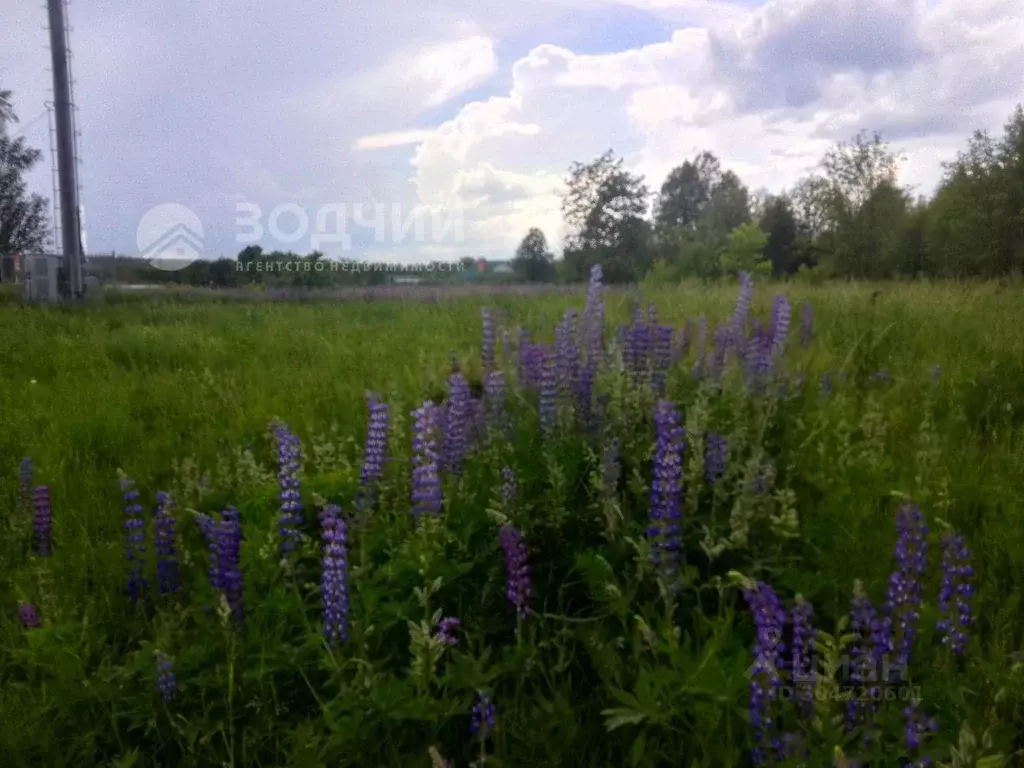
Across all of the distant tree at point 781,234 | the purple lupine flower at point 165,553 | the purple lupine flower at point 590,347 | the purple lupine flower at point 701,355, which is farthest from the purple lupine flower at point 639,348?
the distant tree at point 781,234

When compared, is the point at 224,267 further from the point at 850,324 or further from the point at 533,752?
the point at 533,752

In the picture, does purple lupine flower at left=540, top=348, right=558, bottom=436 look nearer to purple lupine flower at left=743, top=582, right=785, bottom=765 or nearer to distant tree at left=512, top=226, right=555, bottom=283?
purple lupine flower at left=743, top=582, right=785, bottom=765

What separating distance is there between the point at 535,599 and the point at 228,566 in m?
0.92

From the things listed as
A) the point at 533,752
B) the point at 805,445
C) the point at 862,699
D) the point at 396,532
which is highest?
the point at 805,445

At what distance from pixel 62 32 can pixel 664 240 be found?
3410 cm

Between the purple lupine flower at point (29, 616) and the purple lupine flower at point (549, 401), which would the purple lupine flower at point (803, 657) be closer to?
the purple lupine flower at point (549, 401)

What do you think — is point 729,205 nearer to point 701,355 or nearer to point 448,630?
point 701,355

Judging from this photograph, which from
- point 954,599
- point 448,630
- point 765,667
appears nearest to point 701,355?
point 954,599

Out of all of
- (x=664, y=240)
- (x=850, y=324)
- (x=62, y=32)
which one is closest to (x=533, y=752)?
(x=850, y=324)

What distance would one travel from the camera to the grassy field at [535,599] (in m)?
1.83

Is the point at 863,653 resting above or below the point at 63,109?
below

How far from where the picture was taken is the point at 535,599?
2305 mm

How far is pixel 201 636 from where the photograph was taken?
7.40ft

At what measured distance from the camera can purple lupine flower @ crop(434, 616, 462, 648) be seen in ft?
6.18
